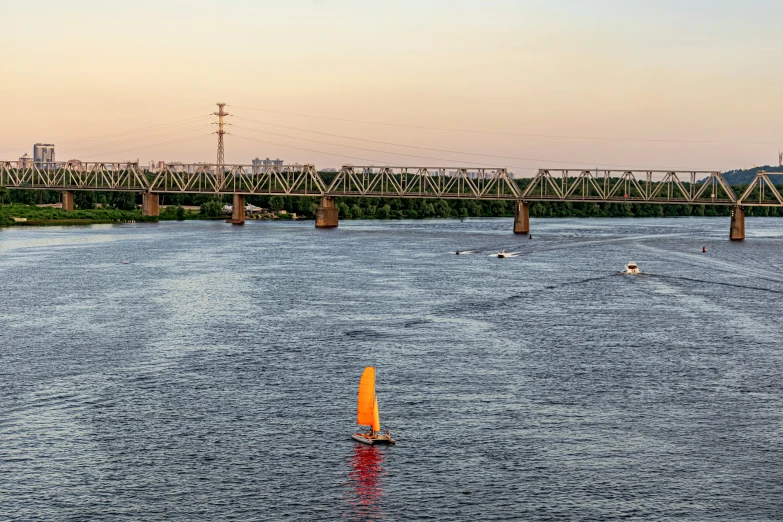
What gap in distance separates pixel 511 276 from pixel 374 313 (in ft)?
120

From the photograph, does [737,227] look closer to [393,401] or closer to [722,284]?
[722,284]

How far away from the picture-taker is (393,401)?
46.7 meters

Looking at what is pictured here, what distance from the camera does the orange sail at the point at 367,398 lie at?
3969 cm

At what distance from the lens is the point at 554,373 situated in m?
53.1

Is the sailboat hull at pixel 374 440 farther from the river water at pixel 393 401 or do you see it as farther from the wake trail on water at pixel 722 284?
the wake trail on water at pixel 722 284

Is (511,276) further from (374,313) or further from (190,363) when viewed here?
(190,363)

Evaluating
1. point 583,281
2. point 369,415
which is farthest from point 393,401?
point 583,281

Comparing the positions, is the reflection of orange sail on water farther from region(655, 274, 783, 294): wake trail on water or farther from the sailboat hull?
region(655, 274, 783, 294): wake trail on water

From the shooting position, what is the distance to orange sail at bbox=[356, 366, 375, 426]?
130 ft

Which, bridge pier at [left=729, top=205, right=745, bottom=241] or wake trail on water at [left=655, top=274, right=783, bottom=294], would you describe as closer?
wake trail on water at [left=655, top=274, right=783, bottom=294]

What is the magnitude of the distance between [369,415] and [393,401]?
6771mm

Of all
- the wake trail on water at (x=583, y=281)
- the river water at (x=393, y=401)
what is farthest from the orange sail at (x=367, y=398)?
the wake trail on water at (x=583, y=281)

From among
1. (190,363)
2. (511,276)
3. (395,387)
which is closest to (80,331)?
(190,363)

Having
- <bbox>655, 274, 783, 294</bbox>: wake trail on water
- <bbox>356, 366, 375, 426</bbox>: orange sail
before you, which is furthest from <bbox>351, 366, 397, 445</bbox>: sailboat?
<bbox>655, 274, 783, 294</bbox>: wake trail on water
